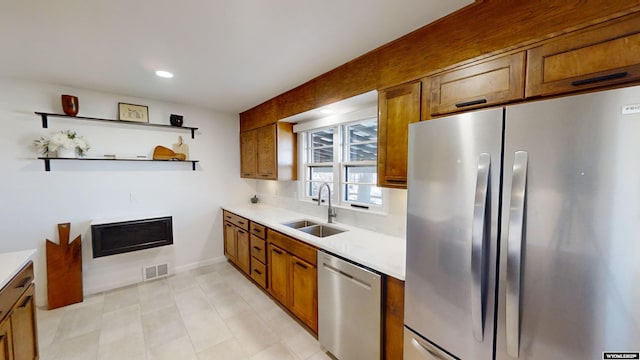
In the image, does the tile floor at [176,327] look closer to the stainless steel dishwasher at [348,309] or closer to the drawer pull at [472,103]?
the stainless steel dishwasher at [348,309]

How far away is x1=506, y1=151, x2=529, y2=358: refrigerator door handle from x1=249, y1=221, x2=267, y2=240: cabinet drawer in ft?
7.55

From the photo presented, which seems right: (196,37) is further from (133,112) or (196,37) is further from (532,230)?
(532,230)

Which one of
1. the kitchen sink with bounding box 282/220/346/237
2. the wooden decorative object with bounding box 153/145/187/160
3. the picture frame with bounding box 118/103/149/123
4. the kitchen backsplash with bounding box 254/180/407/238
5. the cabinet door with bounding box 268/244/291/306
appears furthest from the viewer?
the wooden decorative object with bounding box 153/145/187/160

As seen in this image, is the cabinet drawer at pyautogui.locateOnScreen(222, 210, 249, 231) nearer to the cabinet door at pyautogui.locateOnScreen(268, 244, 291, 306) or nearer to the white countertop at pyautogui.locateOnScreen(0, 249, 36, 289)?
the cabinet door at pyautogui.locateOnScreen(268, 244, 291, 306)

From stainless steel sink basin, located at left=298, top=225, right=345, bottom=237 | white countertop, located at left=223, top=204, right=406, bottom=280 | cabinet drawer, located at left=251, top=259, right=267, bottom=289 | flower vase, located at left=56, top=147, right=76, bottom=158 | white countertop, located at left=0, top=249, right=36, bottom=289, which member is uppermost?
flower vase, located at left=56, top=147, right=76, bottom=158

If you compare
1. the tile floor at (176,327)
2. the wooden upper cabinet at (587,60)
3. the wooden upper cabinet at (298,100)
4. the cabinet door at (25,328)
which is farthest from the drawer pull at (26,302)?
the wooden upper cabinet at (587,60)

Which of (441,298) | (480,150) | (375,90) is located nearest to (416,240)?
(441,298)

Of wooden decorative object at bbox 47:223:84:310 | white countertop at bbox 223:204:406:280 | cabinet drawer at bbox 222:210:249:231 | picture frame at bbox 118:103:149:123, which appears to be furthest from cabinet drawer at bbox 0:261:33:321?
picture frame at bbox 118:103:149:123

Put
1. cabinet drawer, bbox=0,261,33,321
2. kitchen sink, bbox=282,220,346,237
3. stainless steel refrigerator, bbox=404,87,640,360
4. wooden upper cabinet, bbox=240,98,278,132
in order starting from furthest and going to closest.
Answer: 1. wooden upper cabinet, bbox=240,98,278,132
2. kitchen sink, bbox=282,220,346,237
3. cabinet drawer, bbox=0,261,33,321
4. stainless steel refrigerator, bbox=404,87,640,360

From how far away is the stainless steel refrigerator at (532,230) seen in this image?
77 centimetres

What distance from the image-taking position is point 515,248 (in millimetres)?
952

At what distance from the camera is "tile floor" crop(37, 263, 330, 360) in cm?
207

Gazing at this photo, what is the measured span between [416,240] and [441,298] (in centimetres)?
29

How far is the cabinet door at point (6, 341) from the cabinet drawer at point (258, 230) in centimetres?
183
